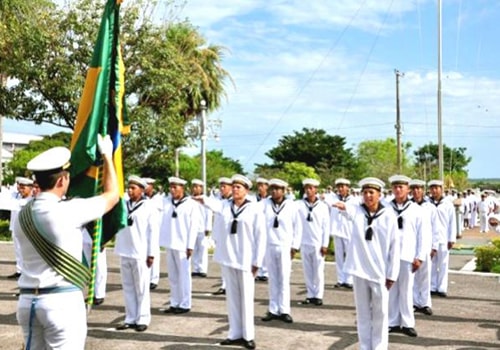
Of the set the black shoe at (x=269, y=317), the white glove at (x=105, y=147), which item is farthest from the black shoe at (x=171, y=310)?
the white glove at (x=105, y=147)

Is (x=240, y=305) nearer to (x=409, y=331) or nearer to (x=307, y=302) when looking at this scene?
(x=409, y=331)

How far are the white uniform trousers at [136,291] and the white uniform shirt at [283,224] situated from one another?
2.08m

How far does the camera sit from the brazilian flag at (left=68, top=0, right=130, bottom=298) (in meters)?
5.32

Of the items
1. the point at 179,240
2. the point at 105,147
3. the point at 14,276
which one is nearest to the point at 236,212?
the point at 179,240

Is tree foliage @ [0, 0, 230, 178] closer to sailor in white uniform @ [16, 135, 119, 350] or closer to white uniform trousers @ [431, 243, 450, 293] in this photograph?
white uniform trousers @ [431, 243, 450, 293]

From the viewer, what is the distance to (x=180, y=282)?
10.9 meters

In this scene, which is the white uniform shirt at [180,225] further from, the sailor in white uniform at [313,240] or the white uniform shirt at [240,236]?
the white uniform shirt at [240,236]

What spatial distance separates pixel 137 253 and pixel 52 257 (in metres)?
5.53

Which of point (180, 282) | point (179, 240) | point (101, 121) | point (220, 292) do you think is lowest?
point (220, 292)

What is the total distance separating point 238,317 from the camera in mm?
8695

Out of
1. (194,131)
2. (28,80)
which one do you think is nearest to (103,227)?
(28,80)

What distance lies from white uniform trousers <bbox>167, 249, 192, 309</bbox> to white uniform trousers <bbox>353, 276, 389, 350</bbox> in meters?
3.71

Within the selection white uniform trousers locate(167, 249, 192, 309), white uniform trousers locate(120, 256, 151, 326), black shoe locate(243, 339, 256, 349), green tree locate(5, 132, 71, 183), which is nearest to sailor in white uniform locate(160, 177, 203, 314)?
white uniform trousers locate(167, 249, 192, 309)

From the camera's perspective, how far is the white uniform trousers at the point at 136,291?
9.57 metres
